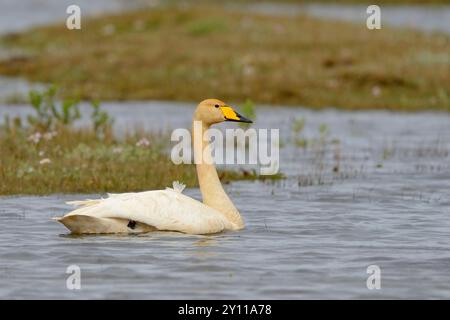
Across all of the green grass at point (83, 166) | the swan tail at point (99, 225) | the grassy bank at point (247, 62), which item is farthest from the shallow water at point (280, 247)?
the grassy bank at point (247, 62)

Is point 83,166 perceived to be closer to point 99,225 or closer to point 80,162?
point 80,162

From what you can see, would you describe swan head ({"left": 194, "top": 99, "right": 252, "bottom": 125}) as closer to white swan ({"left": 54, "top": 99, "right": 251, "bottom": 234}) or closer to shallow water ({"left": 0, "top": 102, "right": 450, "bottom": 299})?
white swan ({"left": 54, "top": 99, "right": 251, "bottom": 234})

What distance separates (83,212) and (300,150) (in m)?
9.11

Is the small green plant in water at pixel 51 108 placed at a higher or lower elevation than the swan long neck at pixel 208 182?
higher

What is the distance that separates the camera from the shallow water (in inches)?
384

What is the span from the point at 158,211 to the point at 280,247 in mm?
1276

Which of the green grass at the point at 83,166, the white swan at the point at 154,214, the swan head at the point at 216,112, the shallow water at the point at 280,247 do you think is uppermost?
the swan head at the point at 216,112

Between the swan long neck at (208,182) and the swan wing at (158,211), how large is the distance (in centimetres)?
38

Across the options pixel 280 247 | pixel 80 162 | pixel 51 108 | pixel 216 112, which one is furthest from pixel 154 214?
pixel 51 108

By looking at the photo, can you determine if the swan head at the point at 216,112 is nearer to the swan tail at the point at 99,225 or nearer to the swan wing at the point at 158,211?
the swan wing at the point at 158,211

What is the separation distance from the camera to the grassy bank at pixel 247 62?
2788cm

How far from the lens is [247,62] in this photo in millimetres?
30531
